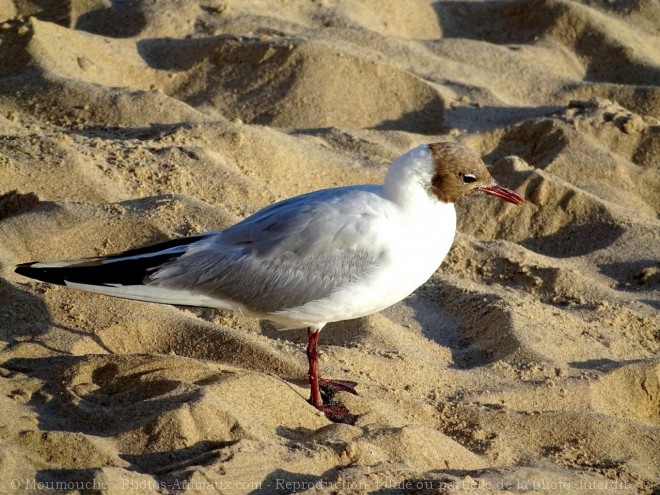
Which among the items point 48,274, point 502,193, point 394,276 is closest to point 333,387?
point 394,276

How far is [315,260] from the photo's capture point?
15.3 ft

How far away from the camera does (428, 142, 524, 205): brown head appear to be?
4832mm

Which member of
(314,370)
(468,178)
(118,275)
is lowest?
(314,370)

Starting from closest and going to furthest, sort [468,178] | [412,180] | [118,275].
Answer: [118,275], [412,180], [468,178]

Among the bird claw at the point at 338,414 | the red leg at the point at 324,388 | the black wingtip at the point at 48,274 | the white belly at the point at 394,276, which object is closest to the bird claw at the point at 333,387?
the red leg at the point at 324,388

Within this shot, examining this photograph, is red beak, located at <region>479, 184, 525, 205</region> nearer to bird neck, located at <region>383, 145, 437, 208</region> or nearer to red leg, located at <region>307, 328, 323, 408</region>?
bird neck, located at <region>383, 145, 437, 208</region>

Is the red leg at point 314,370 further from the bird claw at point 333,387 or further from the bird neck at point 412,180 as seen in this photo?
the bird neck at point 412,180

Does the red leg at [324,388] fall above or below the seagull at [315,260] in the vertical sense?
below

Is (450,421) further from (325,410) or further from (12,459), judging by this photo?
(12,459)

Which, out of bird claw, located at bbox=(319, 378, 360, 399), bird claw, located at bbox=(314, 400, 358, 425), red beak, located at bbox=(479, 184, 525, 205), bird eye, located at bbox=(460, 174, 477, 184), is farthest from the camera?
red beak, located at bbox=(479, 184, 525, 205)

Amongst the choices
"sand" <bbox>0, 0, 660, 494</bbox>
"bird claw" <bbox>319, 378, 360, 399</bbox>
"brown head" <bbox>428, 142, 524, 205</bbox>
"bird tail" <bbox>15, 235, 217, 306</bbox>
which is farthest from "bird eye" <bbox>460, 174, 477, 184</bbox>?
"bird tail" <bbox>15, 235, 217, 306</bbox>

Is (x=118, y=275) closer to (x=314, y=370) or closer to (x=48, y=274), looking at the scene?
(x=48, y=274)

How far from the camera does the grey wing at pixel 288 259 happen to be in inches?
182

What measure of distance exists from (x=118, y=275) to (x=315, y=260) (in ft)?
2.86
